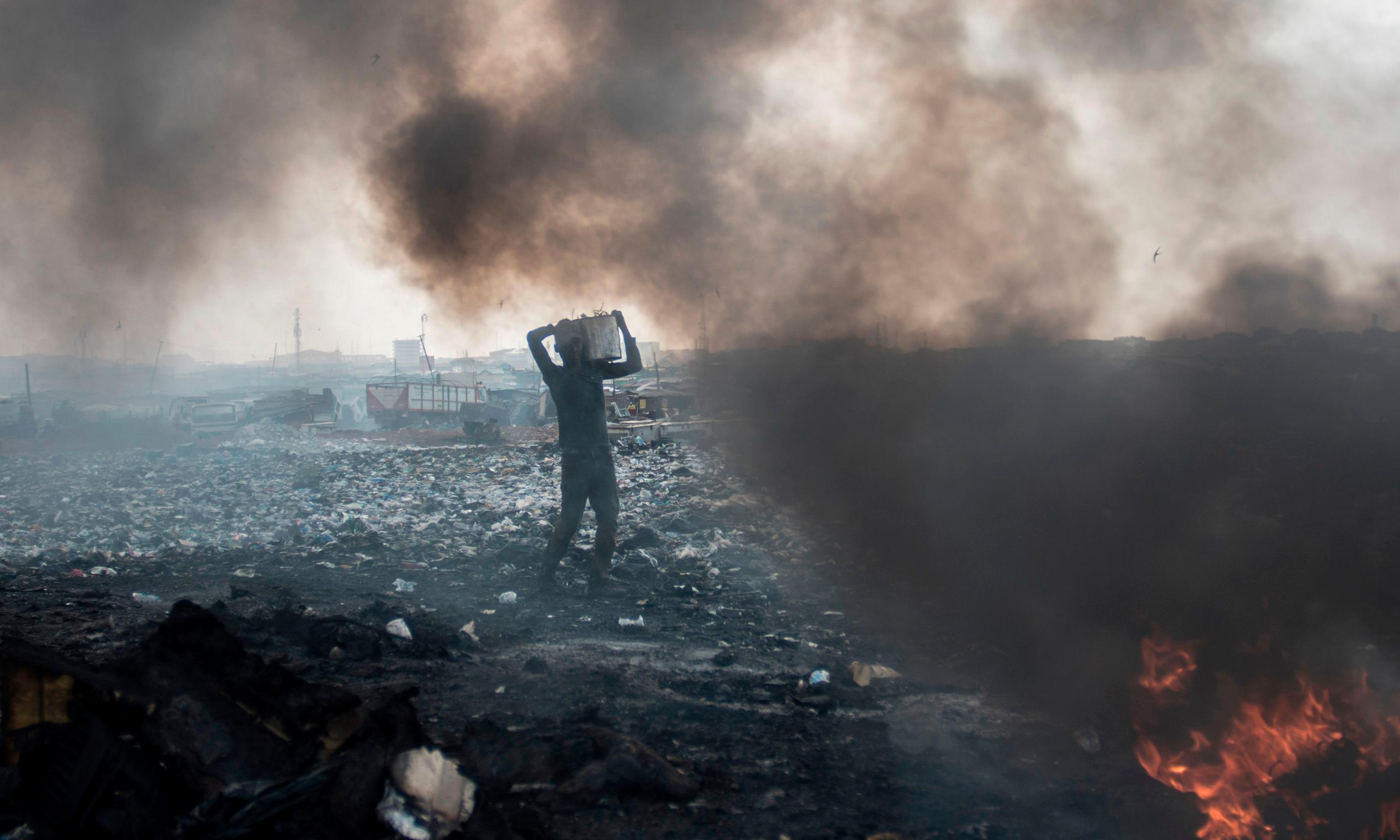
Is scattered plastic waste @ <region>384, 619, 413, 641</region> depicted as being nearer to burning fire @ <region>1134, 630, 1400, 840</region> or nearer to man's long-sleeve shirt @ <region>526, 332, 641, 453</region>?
man's long-sleeve shirt @ <region>526, 332, 641, 453</region>

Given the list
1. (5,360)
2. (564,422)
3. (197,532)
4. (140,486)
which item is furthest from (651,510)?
(5,360)

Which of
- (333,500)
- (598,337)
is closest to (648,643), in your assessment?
(598,337)

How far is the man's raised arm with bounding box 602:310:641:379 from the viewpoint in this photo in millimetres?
5332

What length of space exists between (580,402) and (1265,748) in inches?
159

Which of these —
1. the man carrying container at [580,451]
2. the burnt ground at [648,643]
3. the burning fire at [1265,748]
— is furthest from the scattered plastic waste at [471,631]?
the burning fire at [1265,748]

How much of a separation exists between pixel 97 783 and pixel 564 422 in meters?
3.38

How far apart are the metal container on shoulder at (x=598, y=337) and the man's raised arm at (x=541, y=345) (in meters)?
0.25

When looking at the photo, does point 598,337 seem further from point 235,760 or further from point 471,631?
point 235,760

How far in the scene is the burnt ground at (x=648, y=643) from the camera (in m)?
2.57

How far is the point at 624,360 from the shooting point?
543 centimetres

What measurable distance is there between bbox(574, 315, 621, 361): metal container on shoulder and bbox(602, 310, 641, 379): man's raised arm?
49mm

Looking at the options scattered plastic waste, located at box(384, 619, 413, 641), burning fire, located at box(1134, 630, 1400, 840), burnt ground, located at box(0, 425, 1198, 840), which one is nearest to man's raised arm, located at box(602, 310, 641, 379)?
burnt ground, located at box(0, 425, 1198, 840)

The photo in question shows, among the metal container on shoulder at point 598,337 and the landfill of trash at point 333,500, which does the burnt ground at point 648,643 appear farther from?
the metal container on shoulder at point 598,337

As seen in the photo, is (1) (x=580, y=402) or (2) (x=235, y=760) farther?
(1) (x=580, y=402)
